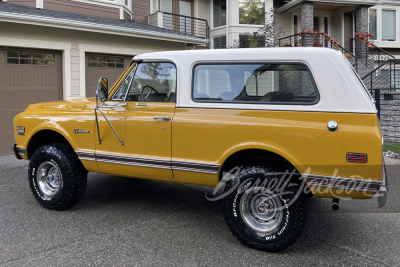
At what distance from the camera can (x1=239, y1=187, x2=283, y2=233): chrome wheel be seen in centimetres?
345

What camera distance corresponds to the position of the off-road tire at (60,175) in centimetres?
445

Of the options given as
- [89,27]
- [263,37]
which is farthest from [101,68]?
[263,37]

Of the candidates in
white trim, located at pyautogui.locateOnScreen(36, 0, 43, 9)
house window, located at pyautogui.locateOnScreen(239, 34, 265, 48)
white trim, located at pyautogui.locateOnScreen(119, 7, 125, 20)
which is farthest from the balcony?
white trim, located at pyautogui.locateOnScreen(36, 0, 43, 9)

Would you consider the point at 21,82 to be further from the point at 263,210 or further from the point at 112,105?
the point at 263,210

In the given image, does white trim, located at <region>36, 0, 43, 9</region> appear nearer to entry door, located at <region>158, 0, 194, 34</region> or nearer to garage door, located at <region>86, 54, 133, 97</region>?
garage door, located at <region>86, 54, 133, 97</region>

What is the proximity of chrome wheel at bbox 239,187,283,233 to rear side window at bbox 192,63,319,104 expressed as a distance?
2.98ft

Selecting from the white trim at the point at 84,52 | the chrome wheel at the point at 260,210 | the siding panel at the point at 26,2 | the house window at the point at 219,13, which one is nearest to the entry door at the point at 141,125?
the chrome wheel at the point at 260,210

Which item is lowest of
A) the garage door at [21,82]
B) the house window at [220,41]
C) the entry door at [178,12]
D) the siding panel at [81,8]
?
the garage door at [21,82]

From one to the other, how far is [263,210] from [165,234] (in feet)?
3.62

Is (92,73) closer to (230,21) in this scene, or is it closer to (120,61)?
(120,61)

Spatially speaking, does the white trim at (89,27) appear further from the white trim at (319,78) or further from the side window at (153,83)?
the white trim at (319,78)

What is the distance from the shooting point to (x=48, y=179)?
4727 mm

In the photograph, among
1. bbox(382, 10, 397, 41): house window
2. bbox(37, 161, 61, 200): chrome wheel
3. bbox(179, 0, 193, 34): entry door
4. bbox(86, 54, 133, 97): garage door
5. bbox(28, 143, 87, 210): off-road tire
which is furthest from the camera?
bbox(382, 10, 397, 41): house window

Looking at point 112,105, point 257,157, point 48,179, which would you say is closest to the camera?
point 257,157
